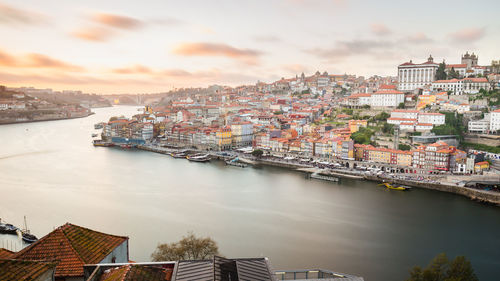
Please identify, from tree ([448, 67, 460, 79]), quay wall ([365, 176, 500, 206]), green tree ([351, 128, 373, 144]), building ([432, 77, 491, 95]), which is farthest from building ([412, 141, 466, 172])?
tree ([448, 67, 460, 79])

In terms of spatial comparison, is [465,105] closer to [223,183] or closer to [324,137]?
[324,137]

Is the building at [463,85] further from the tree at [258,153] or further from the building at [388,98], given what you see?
the tree at [258,153]

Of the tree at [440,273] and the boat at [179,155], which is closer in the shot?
the tree at [440,273]

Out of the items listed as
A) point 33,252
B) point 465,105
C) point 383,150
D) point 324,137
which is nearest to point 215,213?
point 33,252

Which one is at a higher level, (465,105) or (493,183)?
(465,105)

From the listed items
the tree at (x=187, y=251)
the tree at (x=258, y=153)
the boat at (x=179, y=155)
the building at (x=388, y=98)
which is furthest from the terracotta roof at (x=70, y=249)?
the building at (x=388, y=98)

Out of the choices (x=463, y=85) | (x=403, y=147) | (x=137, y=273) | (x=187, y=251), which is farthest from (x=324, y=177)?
(x=463, y=85)

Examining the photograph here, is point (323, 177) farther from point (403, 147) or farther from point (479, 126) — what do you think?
point (479, 126)
